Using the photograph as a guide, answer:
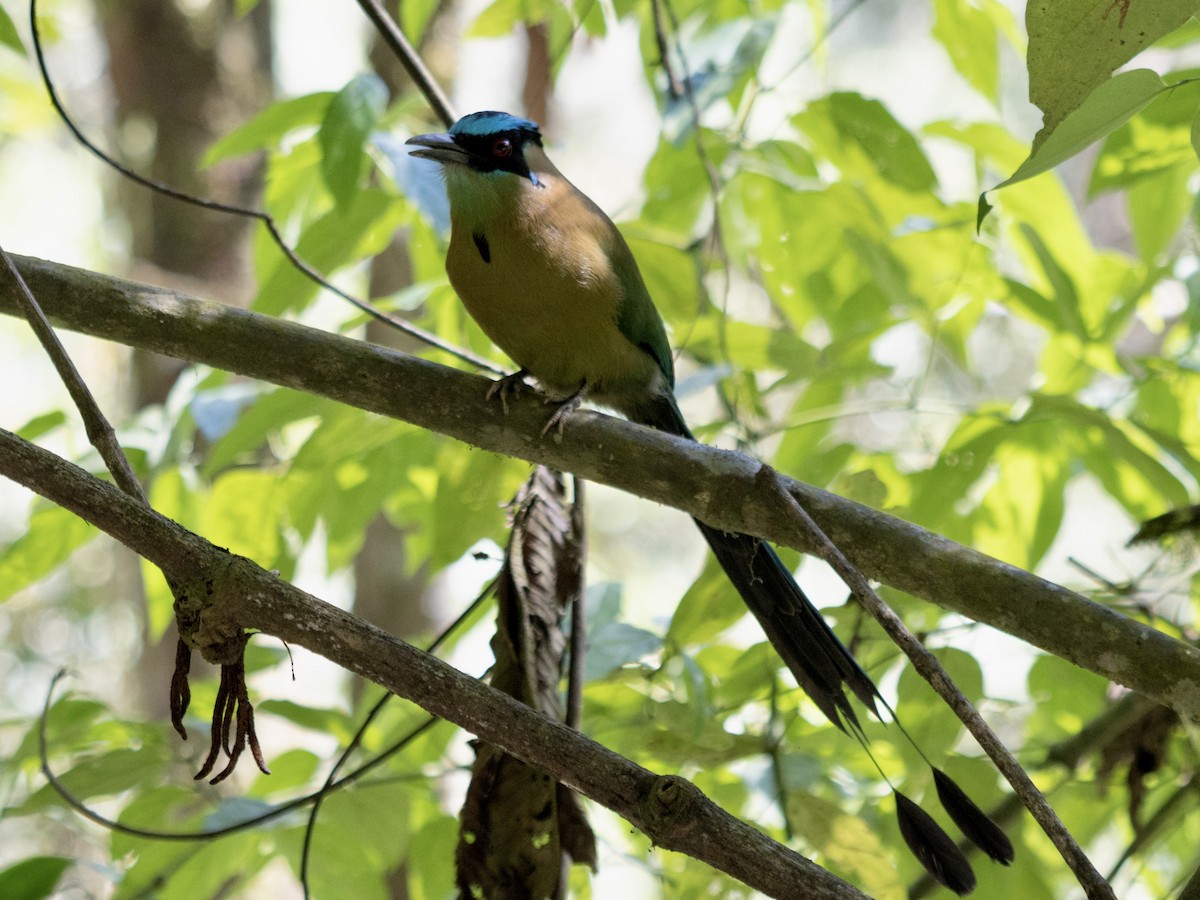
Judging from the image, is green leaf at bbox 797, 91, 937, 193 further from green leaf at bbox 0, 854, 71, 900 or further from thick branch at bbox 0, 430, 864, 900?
green leaf at bbox 0, 854, 71, 900

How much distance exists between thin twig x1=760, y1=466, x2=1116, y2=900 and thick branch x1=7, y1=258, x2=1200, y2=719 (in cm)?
10

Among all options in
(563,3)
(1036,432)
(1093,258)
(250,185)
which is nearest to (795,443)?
(1036,432)

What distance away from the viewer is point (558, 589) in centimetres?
212

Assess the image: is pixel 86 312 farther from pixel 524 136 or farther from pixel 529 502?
pixel 524 136

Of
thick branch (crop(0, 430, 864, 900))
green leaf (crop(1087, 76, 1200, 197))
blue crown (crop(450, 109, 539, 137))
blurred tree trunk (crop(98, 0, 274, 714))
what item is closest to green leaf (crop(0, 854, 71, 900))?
thick branch (crop(0, 430, 864, 900))

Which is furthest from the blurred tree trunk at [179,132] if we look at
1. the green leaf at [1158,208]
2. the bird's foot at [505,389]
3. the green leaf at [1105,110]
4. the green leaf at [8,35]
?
the green leaf at [1105,110]

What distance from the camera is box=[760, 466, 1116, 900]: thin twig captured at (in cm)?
126

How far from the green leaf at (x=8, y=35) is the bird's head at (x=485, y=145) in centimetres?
85

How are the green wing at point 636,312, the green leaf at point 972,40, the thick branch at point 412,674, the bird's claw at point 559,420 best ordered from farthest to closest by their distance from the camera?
the green wing at point 636,312, the green leaf at point 972,40, the bird's claw at point 559,420, the thick branch at point 412,674

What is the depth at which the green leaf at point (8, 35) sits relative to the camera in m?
2.04

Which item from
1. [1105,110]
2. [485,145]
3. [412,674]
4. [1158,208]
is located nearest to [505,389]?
[412,674]

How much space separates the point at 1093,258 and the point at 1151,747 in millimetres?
1107

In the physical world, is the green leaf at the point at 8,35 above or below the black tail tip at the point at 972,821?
above

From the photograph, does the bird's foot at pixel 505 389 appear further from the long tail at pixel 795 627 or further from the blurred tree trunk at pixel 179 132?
the blurred tree trunk at pixel 179 132
